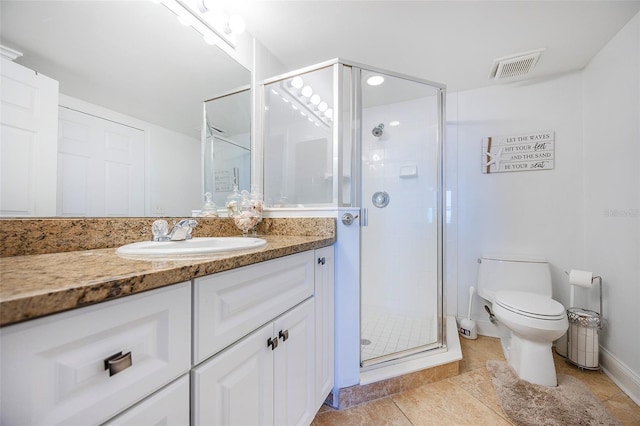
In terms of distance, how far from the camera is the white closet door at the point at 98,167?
761mm

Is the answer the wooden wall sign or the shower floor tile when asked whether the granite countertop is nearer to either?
the shower floor tile

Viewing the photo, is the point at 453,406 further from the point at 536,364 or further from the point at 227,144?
the point at 227,144

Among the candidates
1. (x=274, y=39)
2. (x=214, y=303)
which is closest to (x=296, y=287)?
(x=214, y=303)

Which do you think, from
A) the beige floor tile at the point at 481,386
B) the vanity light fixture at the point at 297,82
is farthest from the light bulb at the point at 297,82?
the beige floor tile at the point at 481,386

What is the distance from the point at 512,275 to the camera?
1836 mm

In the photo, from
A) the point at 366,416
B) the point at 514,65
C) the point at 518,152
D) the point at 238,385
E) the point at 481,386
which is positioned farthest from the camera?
the point at 518,152

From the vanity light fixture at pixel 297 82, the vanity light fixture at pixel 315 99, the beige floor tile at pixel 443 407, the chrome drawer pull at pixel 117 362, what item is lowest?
the beige floor tile at pixel 443 407

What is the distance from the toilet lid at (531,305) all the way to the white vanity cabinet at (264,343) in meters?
1.16

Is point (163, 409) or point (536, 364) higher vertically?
point (163, 409)

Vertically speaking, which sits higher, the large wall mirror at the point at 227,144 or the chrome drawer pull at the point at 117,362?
the large wall mirror at the point at 227,144

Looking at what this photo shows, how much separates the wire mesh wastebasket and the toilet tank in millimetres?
211

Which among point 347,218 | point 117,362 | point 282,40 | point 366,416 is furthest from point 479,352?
point 282,40

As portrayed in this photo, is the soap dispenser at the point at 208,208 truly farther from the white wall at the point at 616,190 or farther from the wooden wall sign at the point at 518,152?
the white wall at the point at 616,190

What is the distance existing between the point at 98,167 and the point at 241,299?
0.68 m
